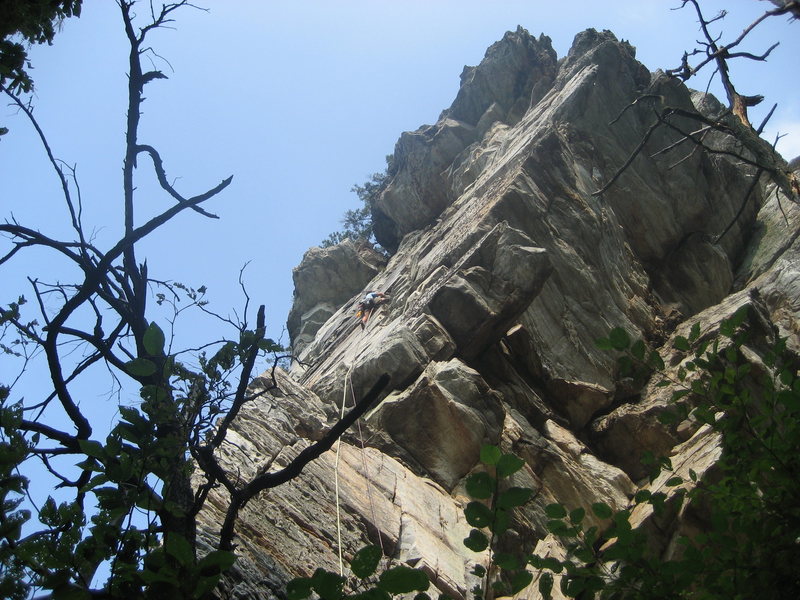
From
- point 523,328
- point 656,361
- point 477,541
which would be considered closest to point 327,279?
point 523,328

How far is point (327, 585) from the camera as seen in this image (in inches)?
112

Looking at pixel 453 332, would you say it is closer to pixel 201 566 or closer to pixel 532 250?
pixel 532 250

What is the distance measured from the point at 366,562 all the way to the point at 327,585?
19cm

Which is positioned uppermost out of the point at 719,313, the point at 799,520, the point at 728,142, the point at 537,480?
the point at 728,142

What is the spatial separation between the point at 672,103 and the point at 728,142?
257 cm

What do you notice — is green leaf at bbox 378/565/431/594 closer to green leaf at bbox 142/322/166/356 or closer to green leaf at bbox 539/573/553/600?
green leaf at bbox 539/573/553/600

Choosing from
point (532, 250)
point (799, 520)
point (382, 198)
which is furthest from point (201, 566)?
point (382, 198)

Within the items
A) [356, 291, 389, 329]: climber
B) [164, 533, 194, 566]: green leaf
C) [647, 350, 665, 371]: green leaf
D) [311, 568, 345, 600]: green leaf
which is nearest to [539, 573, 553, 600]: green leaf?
[311, 568, 345, 600]: green leaf

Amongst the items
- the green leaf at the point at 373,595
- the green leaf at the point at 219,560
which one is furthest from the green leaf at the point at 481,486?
the green leaf at the point at 219,560

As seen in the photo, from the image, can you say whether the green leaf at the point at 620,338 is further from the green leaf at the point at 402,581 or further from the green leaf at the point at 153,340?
the green leaf at the point at 153,340

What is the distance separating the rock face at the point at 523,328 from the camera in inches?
391

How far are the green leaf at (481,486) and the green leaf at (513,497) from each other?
59mm

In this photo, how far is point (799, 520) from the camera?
372 centimetres

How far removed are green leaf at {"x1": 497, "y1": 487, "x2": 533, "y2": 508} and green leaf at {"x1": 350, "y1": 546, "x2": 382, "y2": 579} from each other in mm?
609
